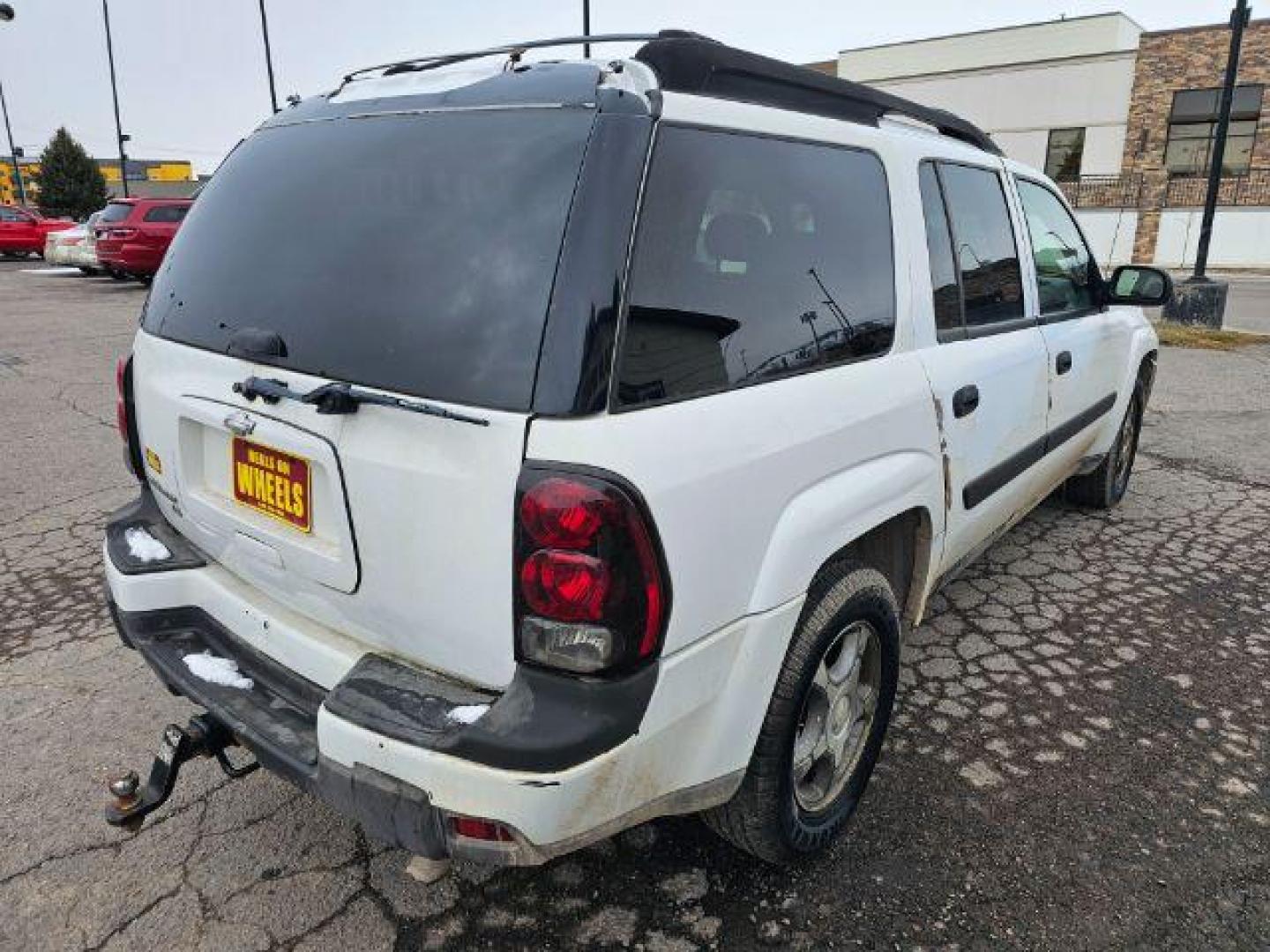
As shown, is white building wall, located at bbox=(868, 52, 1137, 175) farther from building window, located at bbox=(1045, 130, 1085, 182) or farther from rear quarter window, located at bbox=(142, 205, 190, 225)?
rear quarter window, located at bbox=(142, 205, 190, 225)

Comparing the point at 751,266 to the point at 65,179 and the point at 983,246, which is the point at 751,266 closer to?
the point at 983,246

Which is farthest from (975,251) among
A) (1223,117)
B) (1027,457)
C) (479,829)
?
(1223,117)

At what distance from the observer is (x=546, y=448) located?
1.52 metres

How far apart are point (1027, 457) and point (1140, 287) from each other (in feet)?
4.42

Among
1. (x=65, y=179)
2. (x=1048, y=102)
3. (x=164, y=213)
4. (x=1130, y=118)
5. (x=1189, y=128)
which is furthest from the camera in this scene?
(x=65, y=179)

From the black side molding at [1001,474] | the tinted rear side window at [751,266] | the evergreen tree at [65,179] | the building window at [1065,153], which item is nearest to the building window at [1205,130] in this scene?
the building window at [1065,153]

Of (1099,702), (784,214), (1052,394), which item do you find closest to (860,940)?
(1099,702)

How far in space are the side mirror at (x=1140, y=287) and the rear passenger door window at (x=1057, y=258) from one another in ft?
0.28

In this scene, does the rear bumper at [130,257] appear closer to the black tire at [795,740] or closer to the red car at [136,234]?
the red car at [136,234]

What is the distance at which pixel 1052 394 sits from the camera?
3410 millimetres

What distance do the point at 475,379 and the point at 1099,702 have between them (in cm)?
251

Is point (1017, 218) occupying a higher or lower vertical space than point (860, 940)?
higher

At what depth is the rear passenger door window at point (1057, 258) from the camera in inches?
135

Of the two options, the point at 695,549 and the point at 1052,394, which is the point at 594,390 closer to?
the point at 695,549
